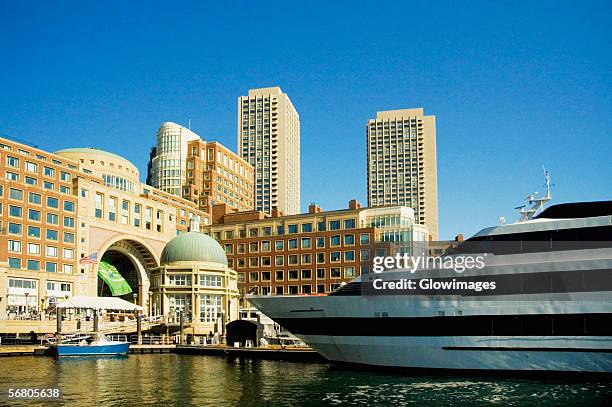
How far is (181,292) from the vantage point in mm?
92438

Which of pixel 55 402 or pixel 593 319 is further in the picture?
pixel 593 319

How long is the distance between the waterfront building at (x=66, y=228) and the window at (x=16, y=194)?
0.45ft

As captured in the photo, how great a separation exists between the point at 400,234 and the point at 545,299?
72.8 m

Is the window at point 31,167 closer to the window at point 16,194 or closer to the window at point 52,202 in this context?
the window at point 52,202

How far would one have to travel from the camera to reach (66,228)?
9662 centimetres

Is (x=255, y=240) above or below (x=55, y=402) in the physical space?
above

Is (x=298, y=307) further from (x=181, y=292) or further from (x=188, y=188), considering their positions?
(x=188, y=188)

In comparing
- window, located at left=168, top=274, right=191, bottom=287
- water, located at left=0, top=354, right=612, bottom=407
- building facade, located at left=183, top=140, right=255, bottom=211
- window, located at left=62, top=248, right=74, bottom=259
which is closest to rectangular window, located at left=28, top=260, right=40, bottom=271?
window, located at left=62, top=248, right=74, bottom=259

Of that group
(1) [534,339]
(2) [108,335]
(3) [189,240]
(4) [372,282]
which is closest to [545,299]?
(1) [534,339]

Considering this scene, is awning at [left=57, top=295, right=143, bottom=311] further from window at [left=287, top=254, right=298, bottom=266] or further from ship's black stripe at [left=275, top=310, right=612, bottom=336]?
ship's black stripe at [left=275, top=310, right=612, bottom=336]

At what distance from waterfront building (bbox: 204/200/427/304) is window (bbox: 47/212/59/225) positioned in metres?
35.6

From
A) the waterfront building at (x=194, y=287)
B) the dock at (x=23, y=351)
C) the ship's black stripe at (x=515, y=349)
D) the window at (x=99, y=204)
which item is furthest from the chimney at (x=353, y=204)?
the ship's black stripe at (x=515, y=349)

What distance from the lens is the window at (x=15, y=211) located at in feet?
293

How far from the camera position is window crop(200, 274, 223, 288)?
94.8 m
